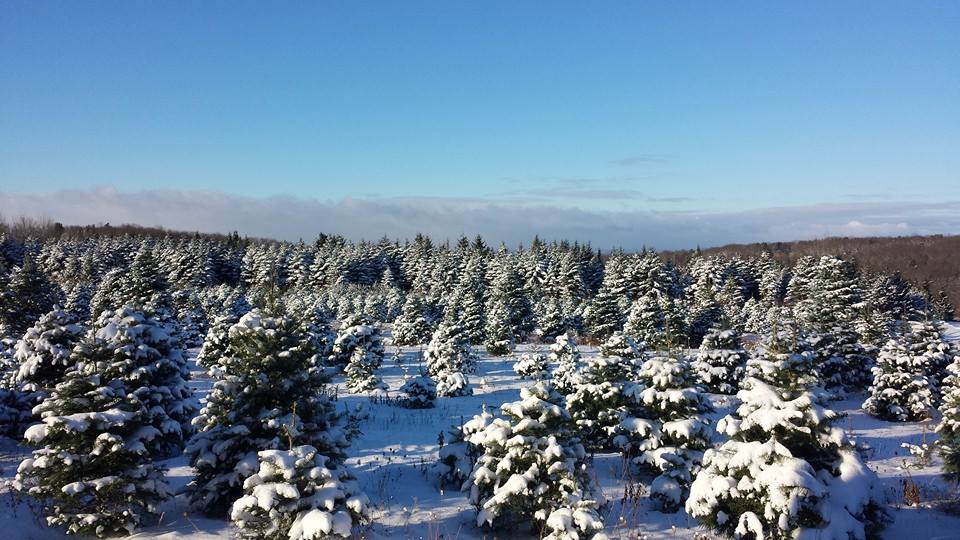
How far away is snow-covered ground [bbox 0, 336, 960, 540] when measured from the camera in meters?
7.96

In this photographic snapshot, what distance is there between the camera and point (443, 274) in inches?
2950

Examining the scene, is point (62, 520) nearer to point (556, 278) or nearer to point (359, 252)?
point (556, 278)

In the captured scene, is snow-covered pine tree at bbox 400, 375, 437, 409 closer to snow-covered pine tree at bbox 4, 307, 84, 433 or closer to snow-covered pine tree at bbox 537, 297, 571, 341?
snow-covered pine tree at bbox 4, 307, 84, 433

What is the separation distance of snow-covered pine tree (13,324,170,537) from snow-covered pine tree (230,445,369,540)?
198cm

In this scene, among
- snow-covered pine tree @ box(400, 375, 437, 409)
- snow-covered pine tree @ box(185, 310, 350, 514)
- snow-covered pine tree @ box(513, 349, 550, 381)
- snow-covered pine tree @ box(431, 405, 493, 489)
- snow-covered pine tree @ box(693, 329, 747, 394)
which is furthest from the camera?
snow-covered pine tree @ box(513, 349, 550, 381)

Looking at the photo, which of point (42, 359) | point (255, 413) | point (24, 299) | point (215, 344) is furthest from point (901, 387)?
point (24, 299)

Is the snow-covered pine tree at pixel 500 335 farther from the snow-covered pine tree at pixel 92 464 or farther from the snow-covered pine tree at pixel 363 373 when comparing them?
the snow-covered pine tree at pixel 92 464

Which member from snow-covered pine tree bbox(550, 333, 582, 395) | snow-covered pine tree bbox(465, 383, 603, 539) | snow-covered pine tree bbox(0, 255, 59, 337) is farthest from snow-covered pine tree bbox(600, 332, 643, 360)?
snow-covered pine tree bbox(0, 255, 59, 337)

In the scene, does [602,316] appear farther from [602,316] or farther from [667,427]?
[667,427]

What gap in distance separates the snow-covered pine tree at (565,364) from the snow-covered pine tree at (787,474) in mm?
8091

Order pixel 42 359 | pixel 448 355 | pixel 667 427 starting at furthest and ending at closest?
pixel 448 355, pixel 42 359, pixel 667 427

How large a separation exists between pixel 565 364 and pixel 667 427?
946 cm

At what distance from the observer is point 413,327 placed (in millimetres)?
40688

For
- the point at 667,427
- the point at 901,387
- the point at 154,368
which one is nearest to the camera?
the point at 667,427
